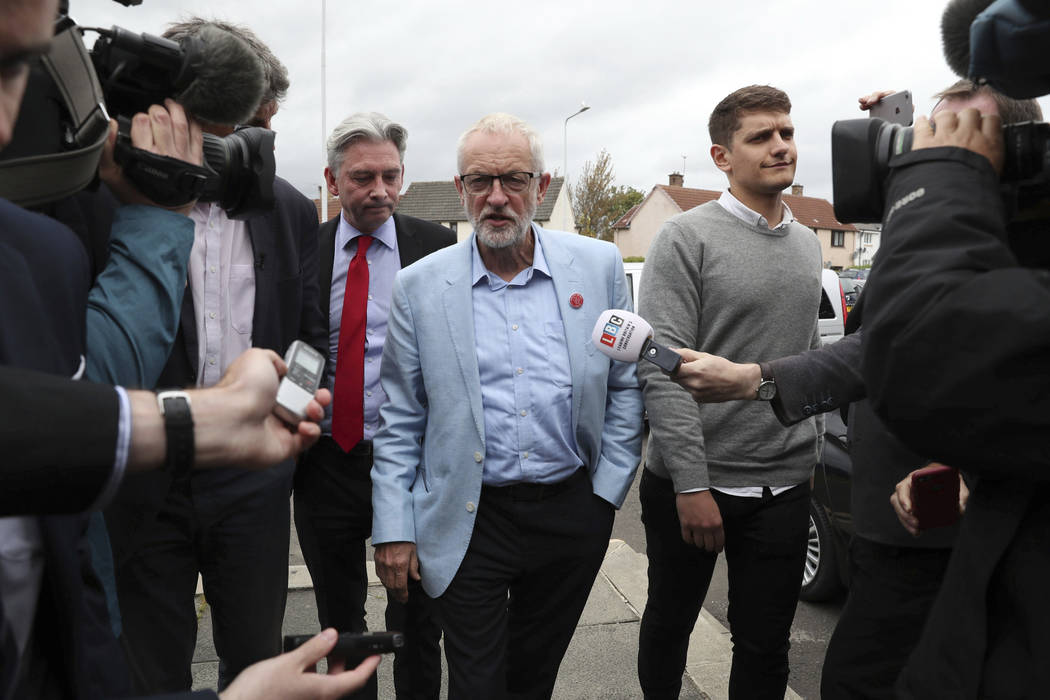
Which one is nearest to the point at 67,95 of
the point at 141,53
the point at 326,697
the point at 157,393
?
the point at 141,53

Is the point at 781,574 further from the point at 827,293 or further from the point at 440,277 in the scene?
the point at 827,293

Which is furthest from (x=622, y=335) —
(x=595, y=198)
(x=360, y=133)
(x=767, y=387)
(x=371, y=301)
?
(x=595, y=198)

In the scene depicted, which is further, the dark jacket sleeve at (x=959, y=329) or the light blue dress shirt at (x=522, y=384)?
the light blue dress shirt at (x=522, y=384)

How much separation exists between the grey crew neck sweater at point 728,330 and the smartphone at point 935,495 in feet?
2.86

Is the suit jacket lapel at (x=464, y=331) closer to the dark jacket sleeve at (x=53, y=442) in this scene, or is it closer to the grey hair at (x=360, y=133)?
the grey hair at (x=360, y=133)

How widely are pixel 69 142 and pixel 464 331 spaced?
4.66 feet

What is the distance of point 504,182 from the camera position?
2771 millimetres

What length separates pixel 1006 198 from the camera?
1275 mm

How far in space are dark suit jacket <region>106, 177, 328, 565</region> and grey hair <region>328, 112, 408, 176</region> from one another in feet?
1.79

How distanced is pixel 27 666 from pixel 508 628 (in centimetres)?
184

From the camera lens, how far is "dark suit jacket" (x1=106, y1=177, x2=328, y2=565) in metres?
2.27

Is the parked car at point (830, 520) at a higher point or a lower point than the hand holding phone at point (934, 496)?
Result: lower

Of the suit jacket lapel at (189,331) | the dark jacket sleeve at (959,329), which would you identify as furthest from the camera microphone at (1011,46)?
the suit jacket lapel at (189,331)

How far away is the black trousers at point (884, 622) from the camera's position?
7.19ft
